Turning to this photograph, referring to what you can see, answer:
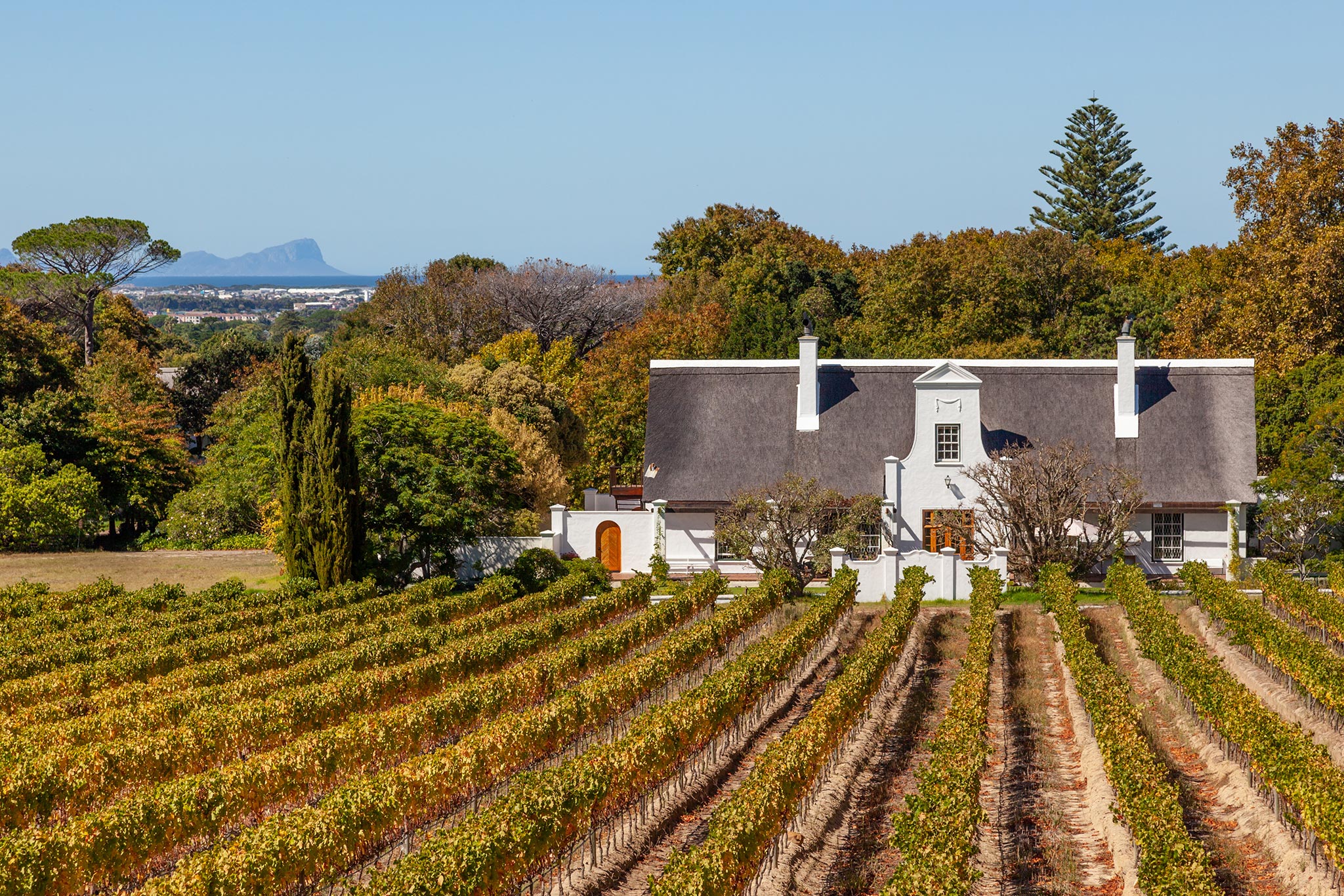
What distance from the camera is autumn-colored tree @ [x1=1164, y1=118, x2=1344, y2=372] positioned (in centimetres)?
4200

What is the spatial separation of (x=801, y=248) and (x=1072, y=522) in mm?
41359

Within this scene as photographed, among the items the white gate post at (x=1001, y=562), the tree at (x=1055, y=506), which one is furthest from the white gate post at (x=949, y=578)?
the tree at (x=1055, y=506)

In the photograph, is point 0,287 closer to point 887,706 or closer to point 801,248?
point 801,248

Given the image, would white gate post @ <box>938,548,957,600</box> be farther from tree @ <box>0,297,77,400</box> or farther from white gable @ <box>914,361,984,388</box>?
tree @ <box>0,297,77,400</box>

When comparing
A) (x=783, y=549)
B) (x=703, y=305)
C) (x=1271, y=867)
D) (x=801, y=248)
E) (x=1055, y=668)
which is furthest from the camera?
(x=801, y=248)

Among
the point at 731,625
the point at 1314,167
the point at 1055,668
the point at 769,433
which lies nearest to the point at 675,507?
the point at 769,433

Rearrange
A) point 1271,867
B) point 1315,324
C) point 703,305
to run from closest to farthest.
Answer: point 1271,867 → point 1315,324 → point 703,305

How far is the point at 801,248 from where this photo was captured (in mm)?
72750

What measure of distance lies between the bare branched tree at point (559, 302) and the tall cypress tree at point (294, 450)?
1467 inches


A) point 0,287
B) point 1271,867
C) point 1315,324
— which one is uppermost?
point 0,287

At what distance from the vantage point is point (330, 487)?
31547 millimetres

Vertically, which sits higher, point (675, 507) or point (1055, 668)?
point (675, 507)

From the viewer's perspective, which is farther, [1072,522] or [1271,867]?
[1072,522]

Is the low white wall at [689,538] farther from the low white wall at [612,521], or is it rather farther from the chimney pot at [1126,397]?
the chimney pot at [1126,397]
